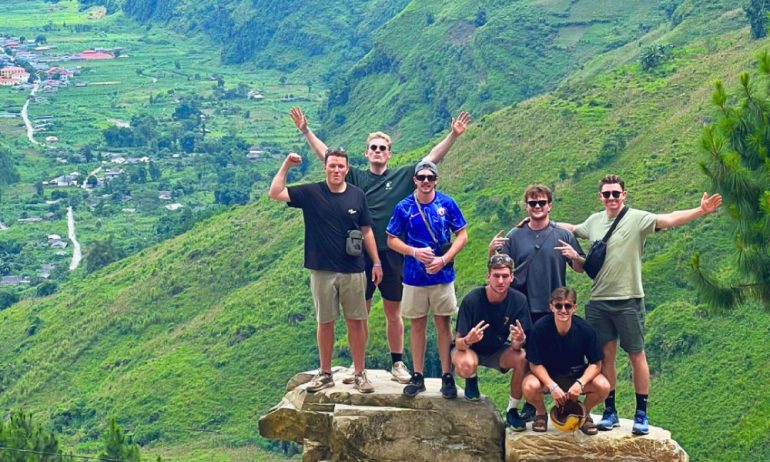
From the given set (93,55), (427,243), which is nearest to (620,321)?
(427,243)

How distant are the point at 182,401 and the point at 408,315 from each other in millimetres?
46403

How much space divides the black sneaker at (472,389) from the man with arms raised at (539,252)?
127cm

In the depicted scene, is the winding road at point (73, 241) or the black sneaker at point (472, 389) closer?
the black sneaker at point (472, 389)

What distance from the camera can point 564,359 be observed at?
56.7ft

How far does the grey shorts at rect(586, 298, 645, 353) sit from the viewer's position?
1761cm

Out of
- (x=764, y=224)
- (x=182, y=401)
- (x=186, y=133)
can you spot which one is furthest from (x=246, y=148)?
(x=764, y=224)

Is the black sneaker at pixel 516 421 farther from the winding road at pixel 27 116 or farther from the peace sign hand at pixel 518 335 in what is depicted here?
the winding road at pixel 27 116

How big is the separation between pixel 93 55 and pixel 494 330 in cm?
18034

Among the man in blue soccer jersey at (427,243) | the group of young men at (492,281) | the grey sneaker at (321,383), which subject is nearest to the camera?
the group of young men at (492,281)

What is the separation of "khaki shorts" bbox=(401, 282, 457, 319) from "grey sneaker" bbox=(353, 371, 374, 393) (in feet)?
4.33

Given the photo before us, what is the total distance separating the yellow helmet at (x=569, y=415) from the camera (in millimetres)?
17484

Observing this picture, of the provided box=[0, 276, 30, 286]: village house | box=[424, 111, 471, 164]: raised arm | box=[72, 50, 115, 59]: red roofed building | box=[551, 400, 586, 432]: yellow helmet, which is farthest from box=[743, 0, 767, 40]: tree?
box=[72, 50, 115, 59]: red roofed building

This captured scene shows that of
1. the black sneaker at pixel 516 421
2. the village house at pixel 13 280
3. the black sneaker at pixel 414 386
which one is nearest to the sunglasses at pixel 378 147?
the black sneaker at pixel 414 386

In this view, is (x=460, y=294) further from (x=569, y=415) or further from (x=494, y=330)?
(x=569, y=415)
